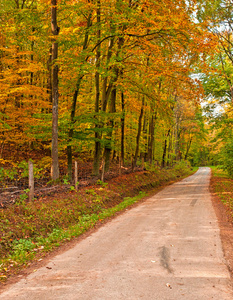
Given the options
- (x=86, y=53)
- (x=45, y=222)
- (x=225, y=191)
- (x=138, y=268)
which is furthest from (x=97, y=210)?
(x=225, y=191)

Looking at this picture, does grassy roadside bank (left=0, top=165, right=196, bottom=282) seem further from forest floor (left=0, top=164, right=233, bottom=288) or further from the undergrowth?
the undergrowth

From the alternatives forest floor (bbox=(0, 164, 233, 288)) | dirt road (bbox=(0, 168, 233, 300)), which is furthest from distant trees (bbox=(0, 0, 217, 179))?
dirt road (bbox=(0, 168, 233, 300))

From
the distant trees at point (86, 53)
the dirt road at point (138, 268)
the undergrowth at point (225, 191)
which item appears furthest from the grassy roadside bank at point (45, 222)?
the undergrowth at point (225, 191)

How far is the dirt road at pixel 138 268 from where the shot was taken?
3.75m

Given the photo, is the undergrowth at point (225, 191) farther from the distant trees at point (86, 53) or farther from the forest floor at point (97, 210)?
the distant trees at point (86, 53)

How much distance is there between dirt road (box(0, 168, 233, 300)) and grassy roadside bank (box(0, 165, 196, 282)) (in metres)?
0.65

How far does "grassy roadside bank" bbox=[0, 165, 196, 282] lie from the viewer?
17.8 ft

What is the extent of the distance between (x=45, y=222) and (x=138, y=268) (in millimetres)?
3594

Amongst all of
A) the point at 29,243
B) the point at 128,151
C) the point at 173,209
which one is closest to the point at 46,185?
the point at 29,243

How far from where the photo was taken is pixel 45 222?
7082 mm

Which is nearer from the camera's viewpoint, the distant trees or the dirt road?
the dirt road

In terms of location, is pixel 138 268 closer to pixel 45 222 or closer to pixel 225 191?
pixel 45 222

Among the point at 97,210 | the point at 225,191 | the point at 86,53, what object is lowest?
the point at 97,210

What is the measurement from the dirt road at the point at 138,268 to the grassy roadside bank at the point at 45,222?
653mm
